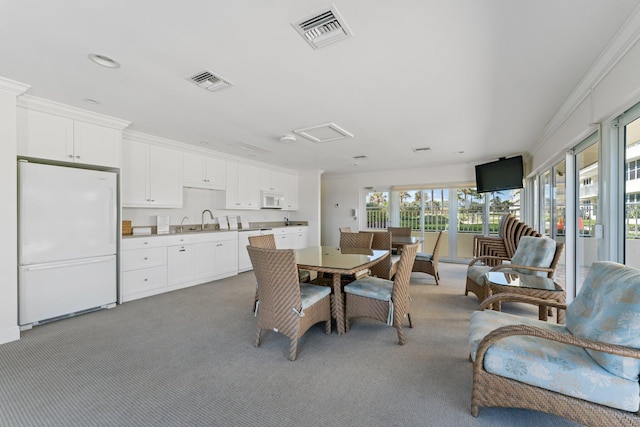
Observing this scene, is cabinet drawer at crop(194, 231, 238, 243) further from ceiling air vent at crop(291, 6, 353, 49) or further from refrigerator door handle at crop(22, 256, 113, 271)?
ceiling air vent at crop(291, 6, 353, 49)

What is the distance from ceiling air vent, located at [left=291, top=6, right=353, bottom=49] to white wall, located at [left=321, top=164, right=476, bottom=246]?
575 cm

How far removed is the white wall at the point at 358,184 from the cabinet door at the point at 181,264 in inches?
178

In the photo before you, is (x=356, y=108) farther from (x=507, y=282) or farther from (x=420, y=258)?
(x=420, y=258)

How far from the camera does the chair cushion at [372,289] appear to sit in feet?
8.33

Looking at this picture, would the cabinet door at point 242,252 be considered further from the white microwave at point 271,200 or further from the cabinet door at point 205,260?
the white microwave at point 271,200

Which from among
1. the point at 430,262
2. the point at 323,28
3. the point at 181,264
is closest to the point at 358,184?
the point at 430,262

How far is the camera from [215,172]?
5391mm

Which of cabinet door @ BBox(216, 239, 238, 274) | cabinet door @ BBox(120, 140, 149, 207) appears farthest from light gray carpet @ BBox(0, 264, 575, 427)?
cabinet door @ BBox(216, 239, 238, 274)

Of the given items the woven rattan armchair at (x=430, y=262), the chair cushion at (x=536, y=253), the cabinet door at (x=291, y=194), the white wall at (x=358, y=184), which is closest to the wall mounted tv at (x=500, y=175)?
the white wall at (x=358, y=184)

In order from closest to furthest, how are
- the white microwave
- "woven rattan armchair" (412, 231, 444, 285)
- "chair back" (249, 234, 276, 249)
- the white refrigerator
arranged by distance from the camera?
the white refrigerator → "chair back" (249, 234, 276, 249) → "woven rattan armchair" (412, 231, 444, 285) → the white microwave

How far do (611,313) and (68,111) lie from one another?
5.05 metres

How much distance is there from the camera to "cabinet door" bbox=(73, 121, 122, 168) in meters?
3.27

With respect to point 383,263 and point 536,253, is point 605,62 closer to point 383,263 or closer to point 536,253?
point 536,253

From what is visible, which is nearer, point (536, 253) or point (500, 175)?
point (536, 253)
